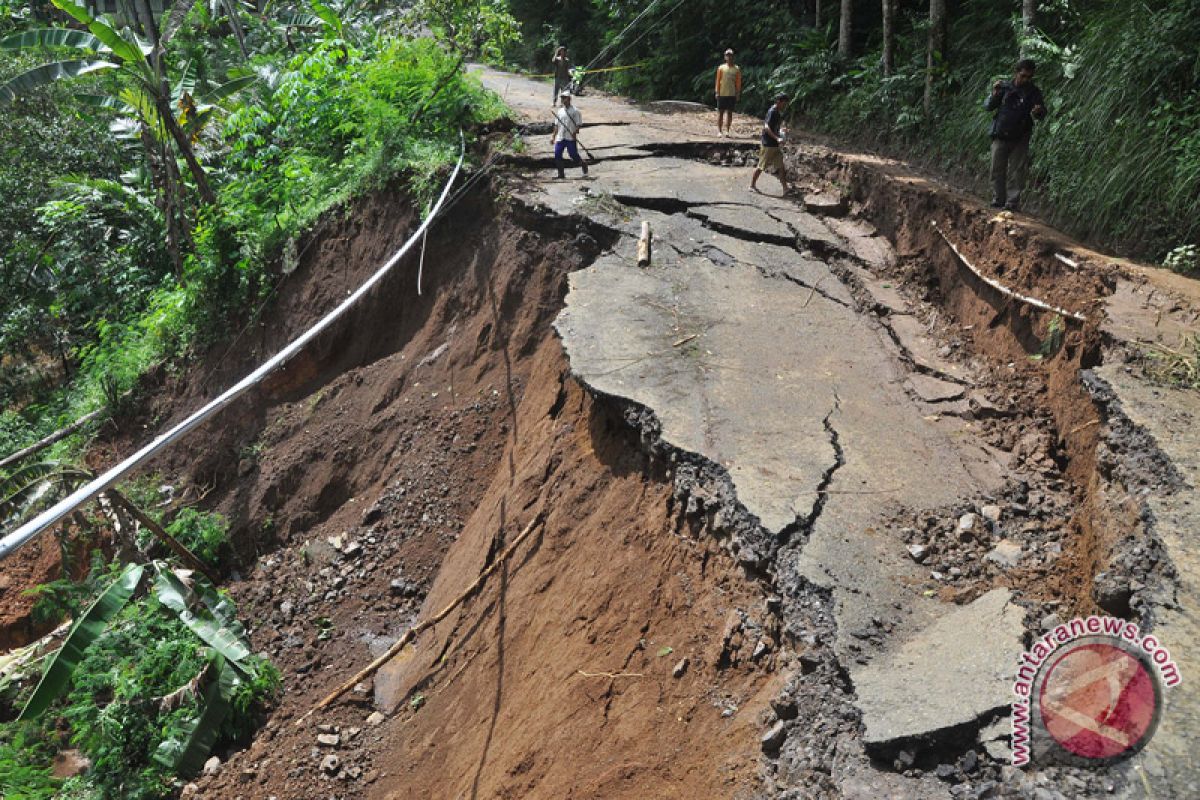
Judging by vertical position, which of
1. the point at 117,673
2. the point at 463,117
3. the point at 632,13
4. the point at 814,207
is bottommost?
the point at 117,673

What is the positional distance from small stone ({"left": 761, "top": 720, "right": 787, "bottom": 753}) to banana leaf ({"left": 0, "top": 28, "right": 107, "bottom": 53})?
10893mm

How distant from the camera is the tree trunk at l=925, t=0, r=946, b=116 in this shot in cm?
1120

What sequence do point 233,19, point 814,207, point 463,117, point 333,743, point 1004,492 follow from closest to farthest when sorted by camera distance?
1. point 1004,492
2. point 333,743
3. point 814,207
4. point 463,117
5. point 233,19

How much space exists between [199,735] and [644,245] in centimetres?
545

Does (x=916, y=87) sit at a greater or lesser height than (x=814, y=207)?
greater

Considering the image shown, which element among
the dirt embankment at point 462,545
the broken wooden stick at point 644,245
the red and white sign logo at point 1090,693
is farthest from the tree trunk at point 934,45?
the red and white sign logo at point 1090,693

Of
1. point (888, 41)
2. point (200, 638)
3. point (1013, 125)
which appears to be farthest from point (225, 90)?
point (1013, 125)

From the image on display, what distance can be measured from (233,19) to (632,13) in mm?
8231

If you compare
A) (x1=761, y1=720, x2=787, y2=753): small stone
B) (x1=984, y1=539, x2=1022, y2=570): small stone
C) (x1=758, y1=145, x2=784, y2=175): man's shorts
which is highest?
(x1=758, y1=145, x2=784, y2=175): man's shorts

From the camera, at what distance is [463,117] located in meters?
11.2

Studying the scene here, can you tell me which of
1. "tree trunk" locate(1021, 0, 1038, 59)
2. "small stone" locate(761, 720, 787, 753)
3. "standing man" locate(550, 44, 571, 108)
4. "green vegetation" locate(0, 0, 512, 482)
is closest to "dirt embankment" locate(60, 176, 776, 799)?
"small stone" locate(761, 720, 787, 753)

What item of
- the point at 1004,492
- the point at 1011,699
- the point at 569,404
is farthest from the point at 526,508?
the point at 1011,699

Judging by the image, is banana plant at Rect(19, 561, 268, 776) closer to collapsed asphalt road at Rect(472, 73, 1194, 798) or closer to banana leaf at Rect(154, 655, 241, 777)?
banana leaf at Rect(154, 655, 241, 777)

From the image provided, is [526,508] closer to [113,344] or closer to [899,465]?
[899,465]
